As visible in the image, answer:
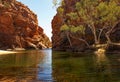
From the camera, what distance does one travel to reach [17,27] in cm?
12519

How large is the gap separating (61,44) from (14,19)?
37.1 meters

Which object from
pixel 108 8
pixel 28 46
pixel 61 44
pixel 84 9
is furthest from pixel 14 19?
pixel 108 8

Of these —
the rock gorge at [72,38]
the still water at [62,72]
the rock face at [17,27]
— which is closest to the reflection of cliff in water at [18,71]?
the still water at [62,72]

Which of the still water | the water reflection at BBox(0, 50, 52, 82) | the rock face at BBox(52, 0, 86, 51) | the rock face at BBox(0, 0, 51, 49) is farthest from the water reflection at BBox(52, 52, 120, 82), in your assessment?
the rock face at BBox(0, 0, 51, 49)

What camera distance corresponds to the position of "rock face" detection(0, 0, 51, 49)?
4692 inches

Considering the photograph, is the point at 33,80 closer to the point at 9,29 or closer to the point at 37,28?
the point at 9,29

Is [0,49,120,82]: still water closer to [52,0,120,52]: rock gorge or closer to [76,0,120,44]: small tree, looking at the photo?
[76,0,120,44]: small tree

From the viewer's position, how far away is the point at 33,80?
18.1 metres

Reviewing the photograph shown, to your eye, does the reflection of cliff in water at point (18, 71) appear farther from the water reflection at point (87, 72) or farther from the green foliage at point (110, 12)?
the green foliage at point (110, 12)

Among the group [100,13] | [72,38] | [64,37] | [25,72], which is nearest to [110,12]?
[100,13]

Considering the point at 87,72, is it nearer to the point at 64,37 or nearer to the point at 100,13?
the point at 100,13

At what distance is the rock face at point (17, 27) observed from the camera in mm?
119188

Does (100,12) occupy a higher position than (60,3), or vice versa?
(60,3)

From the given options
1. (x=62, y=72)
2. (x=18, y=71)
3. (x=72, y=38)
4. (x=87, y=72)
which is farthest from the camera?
(x=72, y=38)
